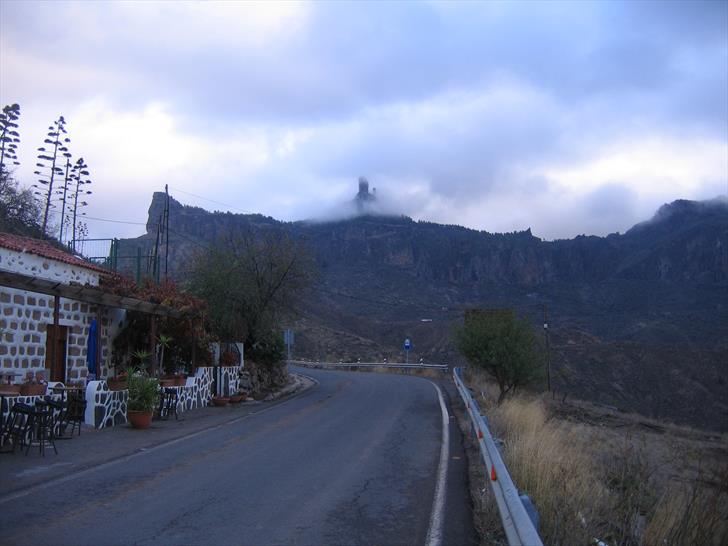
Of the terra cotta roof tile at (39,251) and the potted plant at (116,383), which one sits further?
the terra cotta roof tile at (39,251)

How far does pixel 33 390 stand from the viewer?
13375 mm

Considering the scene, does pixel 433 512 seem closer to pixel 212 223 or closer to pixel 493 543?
pixel 493 543

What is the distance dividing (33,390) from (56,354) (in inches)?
212

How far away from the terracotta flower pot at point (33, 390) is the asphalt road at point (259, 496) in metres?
2.96

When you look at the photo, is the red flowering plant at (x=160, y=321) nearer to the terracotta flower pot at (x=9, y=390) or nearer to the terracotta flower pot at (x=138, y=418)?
the terracotta flower pot at (x=138, y=418)

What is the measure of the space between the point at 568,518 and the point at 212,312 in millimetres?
20419

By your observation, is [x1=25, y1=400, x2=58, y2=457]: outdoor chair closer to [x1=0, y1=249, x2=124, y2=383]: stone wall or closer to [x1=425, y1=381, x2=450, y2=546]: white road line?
[x1=0, y1=249, x2=124, y2=383]: stone wall

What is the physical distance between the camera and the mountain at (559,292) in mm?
55000

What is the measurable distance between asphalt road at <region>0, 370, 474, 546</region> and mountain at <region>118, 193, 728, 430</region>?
34.6 metres

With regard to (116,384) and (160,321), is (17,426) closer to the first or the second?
(116,384)

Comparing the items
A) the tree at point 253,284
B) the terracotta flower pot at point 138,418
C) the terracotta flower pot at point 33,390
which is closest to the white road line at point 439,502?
the terracotta flower pot at point 138,418

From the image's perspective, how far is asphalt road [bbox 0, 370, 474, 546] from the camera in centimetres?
691

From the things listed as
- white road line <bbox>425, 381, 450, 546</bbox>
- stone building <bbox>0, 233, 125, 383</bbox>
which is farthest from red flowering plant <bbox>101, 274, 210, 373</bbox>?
white road line <bbox>425, 381, 450, 546</bbox>

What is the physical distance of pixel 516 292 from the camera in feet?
309
